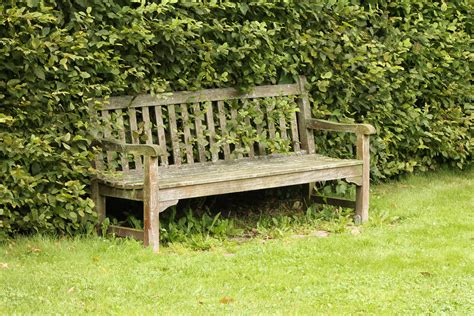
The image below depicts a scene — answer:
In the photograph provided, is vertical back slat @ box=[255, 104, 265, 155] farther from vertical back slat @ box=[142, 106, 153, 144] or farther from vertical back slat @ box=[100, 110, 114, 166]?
vertical back slat @ box=[100, 110, 114, 166]

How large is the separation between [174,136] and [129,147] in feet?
2.78

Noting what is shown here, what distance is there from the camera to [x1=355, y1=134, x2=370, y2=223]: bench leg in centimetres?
814

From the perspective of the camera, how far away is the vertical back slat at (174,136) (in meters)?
7.69

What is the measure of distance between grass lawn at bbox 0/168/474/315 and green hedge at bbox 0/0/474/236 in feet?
1.88

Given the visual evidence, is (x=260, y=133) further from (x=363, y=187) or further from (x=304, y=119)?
(x=363, y=187)

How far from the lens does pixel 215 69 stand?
804cm

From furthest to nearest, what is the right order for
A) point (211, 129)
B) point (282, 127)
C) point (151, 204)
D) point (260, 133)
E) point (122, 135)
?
point (282, 127)
point (260, 133)
point (211, 129)
point (122, 135)
point (151, 204)

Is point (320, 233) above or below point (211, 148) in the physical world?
below

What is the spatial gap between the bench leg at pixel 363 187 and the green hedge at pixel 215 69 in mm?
731

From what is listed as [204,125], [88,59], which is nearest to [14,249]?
[88,59]

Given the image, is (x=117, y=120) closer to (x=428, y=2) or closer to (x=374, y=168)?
(x=374, y=168)

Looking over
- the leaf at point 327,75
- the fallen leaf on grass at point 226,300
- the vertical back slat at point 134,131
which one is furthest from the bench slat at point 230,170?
the fallen leaf on grass at point 226,300

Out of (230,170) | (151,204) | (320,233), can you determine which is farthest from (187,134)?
(320,233)

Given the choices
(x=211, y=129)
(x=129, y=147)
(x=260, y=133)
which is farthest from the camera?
(x=260, y=133)
